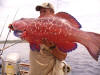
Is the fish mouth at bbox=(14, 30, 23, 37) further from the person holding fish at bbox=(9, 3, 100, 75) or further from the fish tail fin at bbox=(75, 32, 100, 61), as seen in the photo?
the fish tail fin at bbox=(75, 32, 100, 61)

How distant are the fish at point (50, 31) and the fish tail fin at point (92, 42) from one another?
0.09 feet

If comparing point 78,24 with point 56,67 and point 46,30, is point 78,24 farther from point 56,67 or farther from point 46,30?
point 56,67

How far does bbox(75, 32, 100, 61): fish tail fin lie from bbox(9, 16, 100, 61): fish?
1.1 inches

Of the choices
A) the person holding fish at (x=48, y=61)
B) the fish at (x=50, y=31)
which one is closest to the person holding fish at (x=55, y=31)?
the fish at (x=50, y=31)

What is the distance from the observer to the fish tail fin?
126 cm

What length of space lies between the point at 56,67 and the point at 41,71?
22cm

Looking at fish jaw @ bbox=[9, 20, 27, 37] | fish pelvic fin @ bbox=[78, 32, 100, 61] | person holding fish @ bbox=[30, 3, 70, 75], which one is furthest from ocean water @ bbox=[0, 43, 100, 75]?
fish jaw @ bbox=[9, 20, 27, 37]

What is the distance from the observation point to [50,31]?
1.42m

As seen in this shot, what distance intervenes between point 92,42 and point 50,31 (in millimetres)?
355

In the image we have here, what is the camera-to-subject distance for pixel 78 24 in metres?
1.42

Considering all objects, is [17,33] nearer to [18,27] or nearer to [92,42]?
[18,27]

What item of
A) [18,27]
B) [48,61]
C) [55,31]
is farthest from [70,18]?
[48,61]

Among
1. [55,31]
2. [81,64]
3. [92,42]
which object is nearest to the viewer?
[92,42]

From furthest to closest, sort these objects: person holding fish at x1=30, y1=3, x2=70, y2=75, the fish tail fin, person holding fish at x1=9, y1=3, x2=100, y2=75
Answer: person holding fish at x1=30, y1=3, x2=70, y2=75 → person holding fish at x1=9, y1=3, x2=100, y2=75 → the fish tail fin
